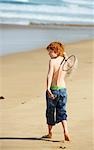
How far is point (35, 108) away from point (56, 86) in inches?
85.0

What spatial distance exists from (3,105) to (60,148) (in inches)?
97.7

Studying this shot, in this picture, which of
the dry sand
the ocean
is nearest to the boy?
the dry sand

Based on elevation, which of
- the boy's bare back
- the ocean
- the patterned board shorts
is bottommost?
the patterned board shorts

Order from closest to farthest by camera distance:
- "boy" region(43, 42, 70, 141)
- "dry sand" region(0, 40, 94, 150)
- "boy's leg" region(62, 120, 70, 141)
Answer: "boy" region(43, 42, 70, 141) → "boy's leg" region(62, 120, 70, 141) → "dry sand" region(0, 40, 94, 150)

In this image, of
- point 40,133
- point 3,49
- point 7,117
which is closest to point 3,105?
point 7,117

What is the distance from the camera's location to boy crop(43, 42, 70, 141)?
499 centimetres

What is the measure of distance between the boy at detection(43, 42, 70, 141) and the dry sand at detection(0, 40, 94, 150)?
338 millimetres

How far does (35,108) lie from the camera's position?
7168mm

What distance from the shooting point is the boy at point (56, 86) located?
4.99m

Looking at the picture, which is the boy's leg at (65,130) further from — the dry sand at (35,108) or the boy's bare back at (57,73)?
the boy's bare back at (57,73)

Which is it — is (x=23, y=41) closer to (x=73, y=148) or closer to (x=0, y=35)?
(x=0, y=35)

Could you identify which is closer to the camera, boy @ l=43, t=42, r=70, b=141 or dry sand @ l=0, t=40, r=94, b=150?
boy @ l=43, t=42, r=70, b=141

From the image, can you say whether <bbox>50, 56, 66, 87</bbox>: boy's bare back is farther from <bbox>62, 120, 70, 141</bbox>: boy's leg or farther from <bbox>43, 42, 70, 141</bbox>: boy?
<bbox>62, 120, 70, 141</bbox>: boy's leg

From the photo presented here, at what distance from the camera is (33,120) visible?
6406 mm
